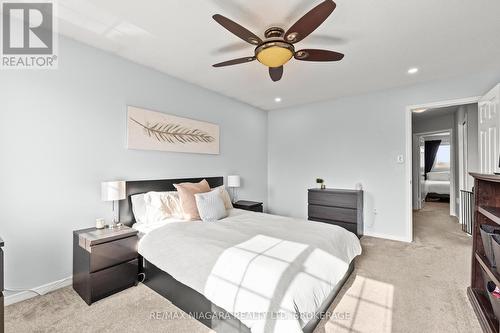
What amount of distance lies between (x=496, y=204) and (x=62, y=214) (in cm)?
423

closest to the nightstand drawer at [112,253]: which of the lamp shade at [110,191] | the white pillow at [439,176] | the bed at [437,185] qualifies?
the lamp shade at [110,191]

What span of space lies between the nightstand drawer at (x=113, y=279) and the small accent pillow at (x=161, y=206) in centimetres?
52

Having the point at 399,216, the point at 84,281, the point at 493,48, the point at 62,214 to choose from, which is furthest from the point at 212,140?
the point at 493,48

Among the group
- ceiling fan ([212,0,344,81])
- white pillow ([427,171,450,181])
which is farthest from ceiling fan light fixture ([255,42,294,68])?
white pillow ([427,171,450,181])

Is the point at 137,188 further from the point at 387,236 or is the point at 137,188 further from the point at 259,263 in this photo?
the point at 387,236

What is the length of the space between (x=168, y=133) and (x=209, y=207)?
1280 millimetres

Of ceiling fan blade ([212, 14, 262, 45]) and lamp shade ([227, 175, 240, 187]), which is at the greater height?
ceiling fan blade ([212, 14, 262, 45])

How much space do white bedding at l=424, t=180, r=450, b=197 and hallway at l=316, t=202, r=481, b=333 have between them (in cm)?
451

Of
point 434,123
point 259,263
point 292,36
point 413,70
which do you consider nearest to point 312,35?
point 292,36

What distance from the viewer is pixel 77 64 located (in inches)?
97.4

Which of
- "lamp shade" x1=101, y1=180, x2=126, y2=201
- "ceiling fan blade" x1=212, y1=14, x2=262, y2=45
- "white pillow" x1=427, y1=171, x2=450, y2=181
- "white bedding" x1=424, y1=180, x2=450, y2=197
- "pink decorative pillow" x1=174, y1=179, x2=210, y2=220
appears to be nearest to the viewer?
"ceiling fan blade" x1=212, y1=14, x2=262, y2=45

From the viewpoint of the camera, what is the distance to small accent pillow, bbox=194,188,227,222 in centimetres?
281

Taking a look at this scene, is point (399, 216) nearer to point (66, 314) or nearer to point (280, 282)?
point (280, 282)

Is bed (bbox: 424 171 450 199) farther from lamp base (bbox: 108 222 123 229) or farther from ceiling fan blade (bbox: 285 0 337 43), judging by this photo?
lamp base (bbox: 108 222 123 229)
